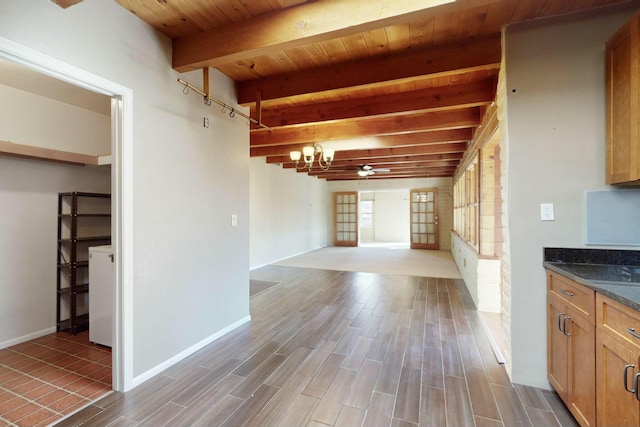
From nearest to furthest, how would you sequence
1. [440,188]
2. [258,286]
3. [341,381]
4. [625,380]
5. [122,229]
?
[625,380] → [122,229] → [341,381] → [258,286] → [440,188]

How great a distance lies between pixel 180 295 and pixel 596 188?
3186 millimetres

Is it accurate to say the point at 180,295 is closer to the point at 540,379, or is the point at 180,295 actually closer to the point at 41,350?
the point at 41,350

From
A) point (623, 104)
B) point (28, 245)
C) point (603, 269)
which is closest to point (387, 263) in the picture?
point (603, 269)

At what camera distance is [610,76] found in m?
1.82

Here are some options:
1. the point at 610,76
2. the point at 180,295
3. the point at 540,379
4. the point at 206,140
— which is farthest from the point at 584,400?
the point at 206,140

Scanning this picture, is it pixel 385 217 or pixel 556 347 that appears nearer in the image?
pixel 556 347

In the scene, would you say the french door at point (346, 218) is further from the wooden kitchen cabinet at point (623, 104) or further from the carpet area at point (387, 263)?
the wooden kitchen cabinet at point (623, 104)

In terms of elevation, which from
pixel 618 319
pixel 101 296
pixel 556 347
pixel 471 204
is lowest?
pixel 556 347

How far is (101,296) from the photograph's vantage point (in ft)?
8.81

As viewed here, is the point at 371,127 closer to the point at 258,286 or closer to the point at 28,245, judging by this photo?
the point at 258,286

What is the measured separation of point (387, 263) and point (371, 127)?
149 inches

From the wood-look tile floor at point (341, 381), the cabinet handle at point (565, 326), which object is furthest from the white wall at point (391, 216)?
the cabinet handle at point (565, 326)

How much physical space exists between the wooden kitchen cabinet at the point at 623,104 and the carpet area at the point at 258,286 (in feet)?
13.7

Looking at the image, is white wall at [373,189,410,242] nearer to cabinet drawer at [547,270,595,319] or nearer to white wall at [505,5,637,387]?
white wall at [505,5,637,387]
